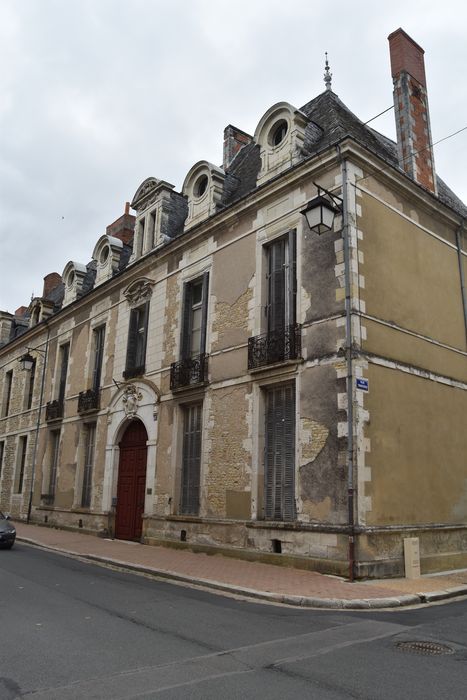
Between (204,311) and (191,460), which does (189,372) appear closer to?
(204,311)

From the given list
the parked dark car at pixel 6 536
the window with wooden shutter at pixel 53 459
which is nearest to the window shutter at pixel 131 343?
the parked dark car at pixel 6 536

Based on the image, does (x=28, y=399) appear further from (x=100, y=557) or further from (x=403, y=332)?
(x=403, y=332)

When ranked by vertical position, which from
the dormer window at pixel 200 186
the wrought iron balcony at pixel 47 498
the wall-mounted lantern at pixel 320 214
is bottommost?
the wrought iron balcony at pixel 47 498

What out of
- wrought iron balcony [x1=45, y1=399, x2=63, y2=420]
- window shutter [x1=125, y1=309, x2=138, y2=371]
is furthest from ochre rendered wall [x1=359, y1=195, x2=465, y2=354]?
wrought iron balcony [x1=45, y1=399, x2=63, y2=420]

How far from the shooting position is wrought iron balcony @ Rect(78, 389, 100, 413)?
16.9 meters

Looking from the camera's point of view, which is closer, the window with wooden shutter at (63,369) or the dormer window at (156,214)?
the dormer window at (156,214)

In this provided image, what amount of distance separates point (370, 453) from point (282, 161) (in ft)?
21.4

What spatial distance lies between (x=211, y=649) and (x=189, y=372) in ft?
28.7

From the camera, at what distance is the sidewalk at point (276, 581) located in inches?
285

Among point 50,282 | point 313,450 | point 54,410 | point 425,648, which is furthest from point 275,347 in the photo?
point 50,282

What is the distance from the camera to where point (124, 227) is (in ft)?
73.2

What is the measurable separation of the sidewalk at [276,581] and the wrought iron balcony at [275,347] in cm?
374

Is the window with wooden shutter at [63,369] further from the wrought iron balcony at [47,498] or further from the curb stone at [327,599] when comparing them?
the curb stone at [327,599]

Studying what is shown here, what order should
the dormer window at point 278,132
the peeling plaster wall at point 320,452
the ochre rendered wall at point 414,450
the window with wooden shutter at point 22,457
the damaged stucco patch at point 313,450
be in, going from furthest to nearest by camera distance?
the window with wooden shutter at point 22,457 → the dormer window at point 278,132 → the ochre rendered wall at point 414,450 → the damaged stucco patch at point 313,450 → the peeling plaster wall at point 320,452
